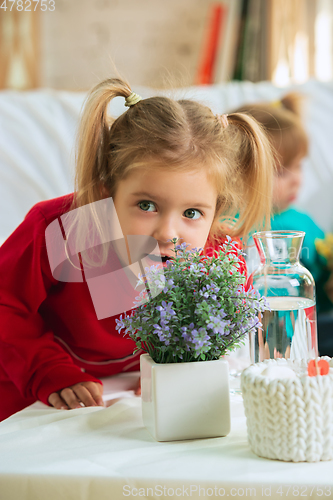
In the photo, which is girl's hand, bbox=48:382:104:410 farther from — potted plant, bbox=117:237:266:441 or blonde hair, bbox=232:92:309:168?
blonde hair, bbox=232:92:309:168

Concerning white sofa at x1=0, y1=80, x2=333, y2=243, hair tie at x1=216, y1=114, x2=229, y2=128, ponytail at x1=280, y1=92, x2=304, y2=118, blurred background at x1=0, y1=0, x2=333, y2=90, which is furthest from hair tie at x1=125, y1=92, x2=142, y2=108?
blurred background at x1=0, y1=0, x2=333, y2=90

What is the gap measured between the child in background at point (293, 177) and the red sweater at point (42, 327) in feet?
2.61

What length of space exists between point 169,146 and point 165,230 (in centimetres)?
15

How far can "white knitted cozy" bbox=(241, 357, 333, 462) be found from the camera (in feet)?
1.53

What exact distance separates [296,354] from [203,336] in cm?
21

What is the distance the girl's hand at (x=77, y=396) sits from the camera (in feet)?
2.35

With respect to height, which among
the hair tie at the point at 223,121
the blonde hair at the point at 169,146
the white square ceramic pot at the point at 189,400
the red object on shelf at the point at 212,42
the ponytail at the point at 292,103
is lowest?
the white square ceramic pot at the point at 189,400

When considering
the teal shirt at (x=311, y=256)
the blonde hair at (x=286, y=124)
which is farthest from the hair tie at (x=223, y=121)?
the teal shirt at (x=311, y=256)

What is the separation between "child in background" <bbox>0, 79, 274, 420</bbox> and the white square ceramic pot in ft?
0.67

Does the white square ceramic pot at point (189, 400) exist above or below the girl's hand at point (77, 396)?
above

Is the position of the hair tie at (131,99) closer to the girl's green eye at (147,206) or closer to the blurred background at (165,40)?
the girl's green eye at (147,206)

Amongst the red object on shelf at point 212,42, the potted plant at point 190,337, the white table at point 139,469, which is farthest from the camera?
the red object on shelf at point 212,42

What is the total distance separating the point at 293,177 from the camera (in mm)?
1672

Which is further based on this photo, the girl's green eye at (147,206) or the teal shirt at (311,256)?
the teal shirt at (311,256)
